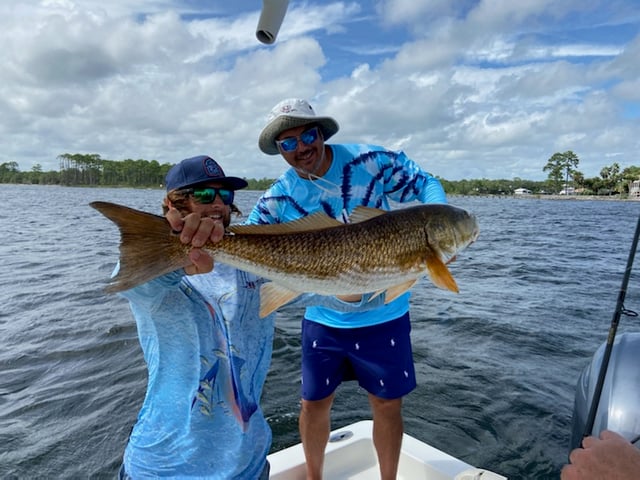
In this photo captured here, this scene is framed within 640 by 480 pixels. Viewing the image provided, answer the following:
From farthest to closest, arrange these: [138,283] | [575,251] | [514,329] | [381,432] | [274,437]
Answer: [575,251], [514,329], [274,437], [381,432], [138,283]

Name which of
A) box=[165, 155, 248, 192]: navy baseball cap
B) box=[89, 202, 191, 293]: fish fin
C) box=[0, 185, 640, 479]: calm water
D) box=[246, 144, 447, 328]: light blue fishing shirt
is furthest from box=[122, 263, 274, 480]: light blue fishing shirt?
box=[0, 185, 640, 479]: calm water

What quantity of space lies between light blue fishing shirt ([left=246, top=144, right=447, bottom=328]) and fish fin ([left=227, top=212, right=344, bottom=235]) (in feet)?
4.01

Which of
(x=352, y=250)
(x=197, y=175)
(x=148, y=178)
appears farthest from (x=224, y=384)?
(x=148, y=178)

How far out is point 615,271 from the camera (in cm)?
1717

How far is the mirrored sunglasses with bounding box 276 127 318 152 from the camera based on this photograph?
393cm

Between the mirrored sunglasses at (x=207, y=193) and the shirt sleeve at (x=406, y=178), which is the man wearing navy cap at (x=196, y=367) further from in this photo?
the shirt sleeve at (x=406, y=178)

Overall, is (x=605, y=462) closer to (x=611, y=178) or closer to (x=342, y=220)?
(x=342, y=220)

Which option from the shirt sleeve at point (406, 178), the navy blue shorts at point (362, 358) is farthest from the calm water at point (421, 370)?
the shirt sleeve at point (406, 178)

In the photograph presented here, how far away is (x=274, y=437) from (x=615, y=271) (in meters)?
15.6

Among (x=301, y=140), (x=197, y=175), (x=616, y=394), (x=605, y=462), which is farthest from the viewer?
(x=301, y=140)

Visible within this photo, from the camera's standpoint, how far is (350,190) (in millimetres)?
4004

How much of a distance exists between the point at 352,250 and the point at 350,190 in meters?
1.39

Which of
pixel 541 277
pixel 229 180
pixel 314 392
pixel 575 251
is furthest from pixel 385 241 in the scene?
pixel 575 251

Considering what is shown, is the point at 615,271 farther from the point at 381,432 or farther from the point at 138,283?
the point at 138,283
